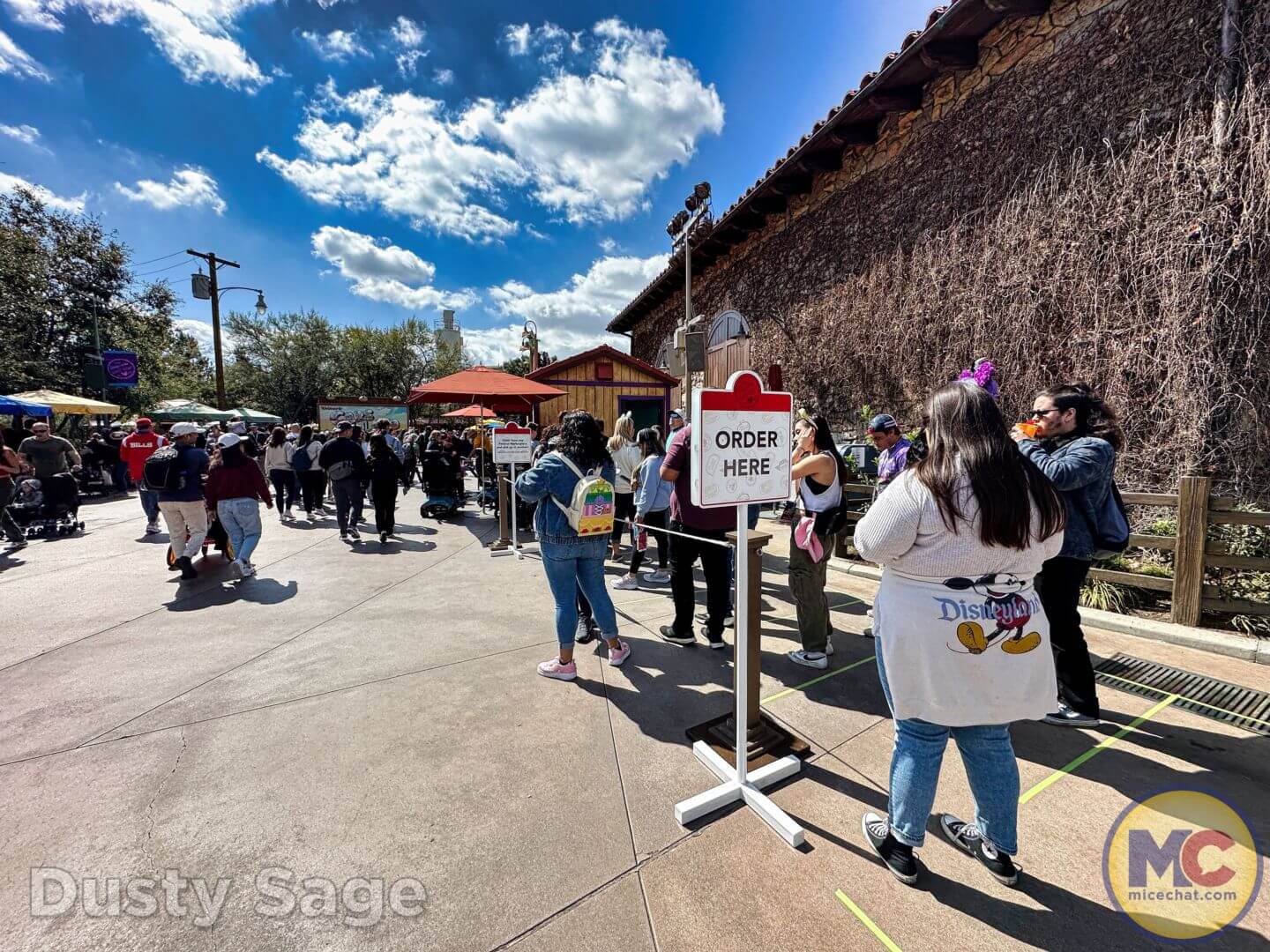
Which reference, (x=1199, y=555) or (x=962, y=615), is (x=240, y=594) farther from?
(x=1199, y=555)

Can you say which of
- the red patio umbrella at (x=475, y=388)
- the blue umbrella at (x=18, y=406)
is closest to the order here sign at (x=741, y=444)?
the red patio umbrella at (x=475, y=388)

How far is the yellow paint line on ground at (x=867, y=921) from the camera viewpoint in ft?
5.65

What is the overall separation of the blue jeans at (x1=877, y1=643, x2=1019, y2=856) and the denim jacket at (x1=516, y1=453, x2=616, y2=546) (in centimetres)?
216

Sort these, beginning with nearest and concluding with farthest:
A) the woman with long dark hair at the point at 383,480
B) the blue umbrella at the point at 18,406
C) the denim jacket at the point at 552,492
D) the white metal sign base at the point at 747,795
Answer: the white metal sign base at the point at 747,795
the denim jacket at the point at 552,492
the woman with long dark hair at the point at 383,480
the blue umbrella at the point at 18,406

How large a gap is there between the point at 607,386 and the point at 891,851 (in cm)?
1276

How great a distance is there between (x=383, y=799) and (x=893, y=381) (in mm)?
8783

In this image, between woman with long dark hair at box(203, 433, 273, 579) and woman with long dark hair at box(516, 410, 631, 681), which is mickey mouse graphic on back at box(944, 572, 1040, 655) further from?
woman with long dark hair at box(203, 433, 273, 579)

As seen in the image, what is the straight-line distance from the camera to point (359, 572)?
6.32m

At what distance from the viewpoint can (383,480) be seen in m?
8.02

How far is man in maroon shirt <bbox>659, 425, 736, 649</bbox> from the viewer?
408 cm

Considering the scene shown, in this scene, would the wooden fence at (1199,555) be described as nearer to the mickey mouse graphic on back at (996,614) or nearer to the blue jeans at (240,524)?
the mickey mouse graphic on back at (996,614)

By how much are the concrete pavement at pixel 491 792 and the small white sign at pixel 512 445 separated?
130 inches

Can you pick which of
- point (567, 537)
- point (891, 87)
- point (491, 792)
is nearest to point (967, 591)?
point (491, 792)

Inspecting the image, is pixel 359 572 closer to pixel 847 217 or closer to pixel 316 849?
pixel 316 849
